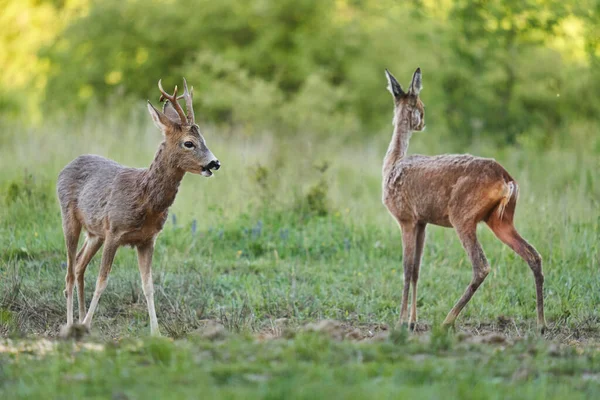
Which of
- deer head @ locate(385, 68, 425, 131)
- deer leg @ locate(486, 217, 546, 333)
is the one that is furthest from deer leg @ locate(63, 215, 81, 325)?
deer leg @ locate(486, 217, 546, 333)

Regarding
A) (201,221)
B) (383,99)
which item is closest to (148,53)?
(383,99)

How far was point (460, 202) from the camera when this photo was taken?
8266 millimetres

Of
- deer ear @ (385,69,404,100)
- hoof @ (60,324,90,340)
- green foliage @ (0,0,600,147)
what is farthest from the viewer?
green foliage @ (0,0,600,147)

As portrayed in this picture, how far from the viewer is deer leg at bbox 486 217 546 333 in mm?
8227

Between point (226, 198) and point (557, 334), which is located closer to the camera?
point (557, 334)

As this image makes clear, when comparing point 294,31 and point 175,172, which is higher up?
point 294,31

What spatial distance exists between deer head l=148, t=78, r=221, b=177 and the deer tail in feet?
8.39

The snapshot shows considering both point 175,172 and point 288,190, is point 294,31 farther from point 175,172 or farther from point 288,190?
point 175,172

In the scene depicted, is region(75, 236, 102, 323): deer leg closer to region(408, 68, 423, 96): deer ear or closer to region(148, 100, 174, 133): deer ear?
region(148, 100, 174, 133): deer ear

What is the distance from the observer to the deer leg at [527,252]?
27.0 ft

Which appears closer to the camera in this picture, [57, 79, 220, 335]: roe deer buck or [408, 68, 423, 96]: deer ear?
[57, 79, 220, 335]: roe deer buck

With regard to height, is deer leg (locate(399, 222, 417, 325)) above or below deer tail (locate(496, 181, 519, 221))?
below

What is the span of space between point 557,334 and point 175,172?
149 inches

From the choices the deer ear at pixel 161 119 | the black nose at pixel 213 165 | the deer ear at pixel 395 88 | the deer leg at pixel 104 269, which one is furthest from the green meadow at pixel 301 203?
the deer ear at pixel 395 88
